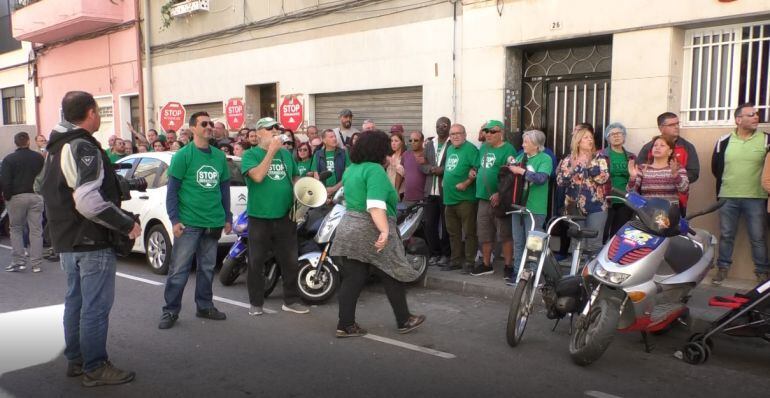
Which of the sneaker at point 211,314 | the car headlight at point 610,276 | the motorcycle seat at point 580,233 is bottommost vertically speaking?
the sneaker at point 211,314

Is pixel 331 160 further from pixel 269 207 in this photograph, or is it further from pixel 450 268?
pixel 269 207

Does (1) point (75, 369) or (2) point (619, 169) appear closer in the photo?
(1) point (75, 369)

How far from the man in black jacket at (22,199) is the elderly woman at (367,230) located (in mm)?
5533

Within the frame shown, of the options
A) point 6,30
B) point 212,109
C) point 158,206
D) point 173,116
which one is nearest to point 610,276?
point 158,206

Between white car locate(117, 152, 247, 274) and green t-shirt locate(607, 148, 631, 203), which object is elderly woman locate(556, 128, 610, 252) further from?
white car locate(117, 152, 247, 274)

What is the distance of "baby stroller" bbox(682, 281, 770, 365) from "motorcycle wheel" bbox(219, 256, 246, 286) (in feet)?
15.6

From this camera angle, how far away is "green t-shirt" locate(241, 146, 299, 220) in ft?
19.9

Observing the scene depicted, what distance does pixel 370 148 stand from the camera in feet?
17.8

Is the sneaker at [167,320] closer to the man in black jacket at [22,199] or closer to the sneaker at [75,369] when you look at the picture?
the sneaker at [75,369]

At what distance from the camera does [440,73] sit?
1008cm

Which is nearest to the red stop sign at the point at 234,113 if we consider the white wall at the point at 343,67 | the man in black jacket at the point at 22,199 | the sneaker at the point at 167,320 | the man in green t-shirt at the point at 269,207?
the white wall at the point at 343,67

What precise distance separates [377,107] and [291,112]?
2.21 meters

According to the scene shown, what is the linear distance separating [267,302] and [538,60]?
517cm

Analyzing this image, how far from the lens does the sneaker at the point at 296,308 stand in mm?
6460
